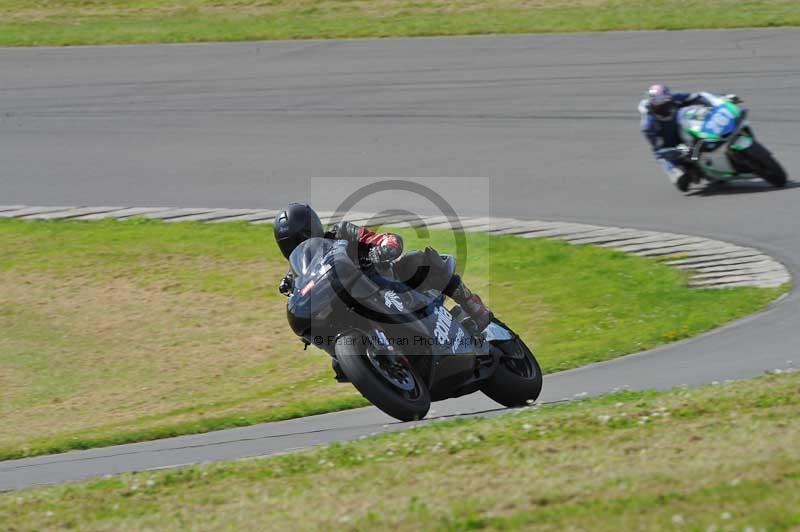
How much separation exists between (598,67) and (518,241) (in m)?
7.37

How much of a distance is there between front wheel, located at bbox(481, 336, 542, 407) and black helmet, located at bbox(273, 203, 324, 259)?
1647mm

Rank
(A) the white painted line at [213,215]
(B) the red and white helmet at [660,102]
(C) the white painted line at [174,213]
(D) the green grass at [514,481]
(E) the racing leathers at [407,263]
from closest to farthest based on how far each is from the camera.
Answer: (D) the green grass at [514,481] → (E) the racing leathers at [407,263] → (B) the red and white helmet at [660,102] → (A) the white painted line at [213,215] → (C) the white painted line at [174,213]

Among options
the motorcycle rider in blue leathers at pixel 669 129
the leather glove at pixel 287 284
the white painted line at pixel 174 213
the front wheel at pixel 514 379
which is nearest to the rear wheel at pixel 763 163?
the motorcycle rider in blue leathers at pixel 669 129

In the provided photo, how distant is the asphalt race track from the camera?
54.4 ft

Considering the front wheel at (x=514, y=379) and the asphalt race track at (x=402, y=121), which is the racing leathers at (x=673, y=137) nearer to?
the asphalt race track at (x=402, y=121)

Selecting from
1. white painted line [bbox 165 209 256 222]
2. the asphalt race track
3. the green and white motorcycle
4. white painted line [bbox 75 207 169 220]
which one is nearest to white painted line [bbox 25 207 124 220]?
white painted line [bbox 75 207 169 220]

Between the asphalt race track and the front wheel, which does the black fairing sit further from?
the asphalt race track

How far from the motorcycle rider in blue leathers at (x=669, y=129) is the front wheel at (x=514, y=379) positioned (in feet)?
25.3

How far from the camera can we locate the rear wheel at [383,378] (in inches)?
312

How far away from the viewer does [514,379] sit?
9.20 metres

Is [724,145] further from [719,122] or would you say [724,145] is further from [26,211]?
[26,211]

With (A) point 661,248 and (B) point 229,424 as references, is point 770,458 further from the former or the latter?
(A) point 661,248

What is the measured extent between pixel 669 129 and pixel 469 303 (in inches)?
317

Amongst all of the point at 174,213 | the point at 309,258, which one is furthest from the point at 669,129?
the point at 309,258
